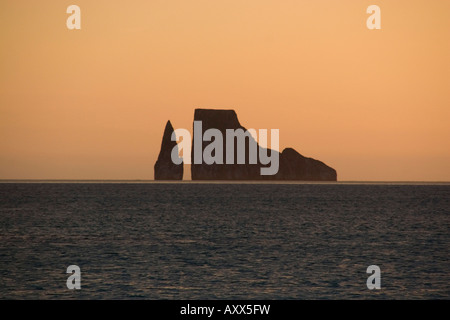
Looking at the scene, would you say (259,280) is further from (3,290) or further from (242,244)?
(242,244)

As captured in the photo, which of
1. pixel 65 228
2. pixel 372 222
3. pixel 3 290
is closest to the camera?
pixel 3 290

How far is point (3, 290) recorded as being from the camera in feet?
97.1

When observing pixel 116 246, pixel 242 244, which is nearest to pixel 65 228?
pixel 116 246

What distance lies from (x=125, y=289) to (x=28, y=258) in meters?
13.6

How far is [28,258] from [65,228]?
24.1m
